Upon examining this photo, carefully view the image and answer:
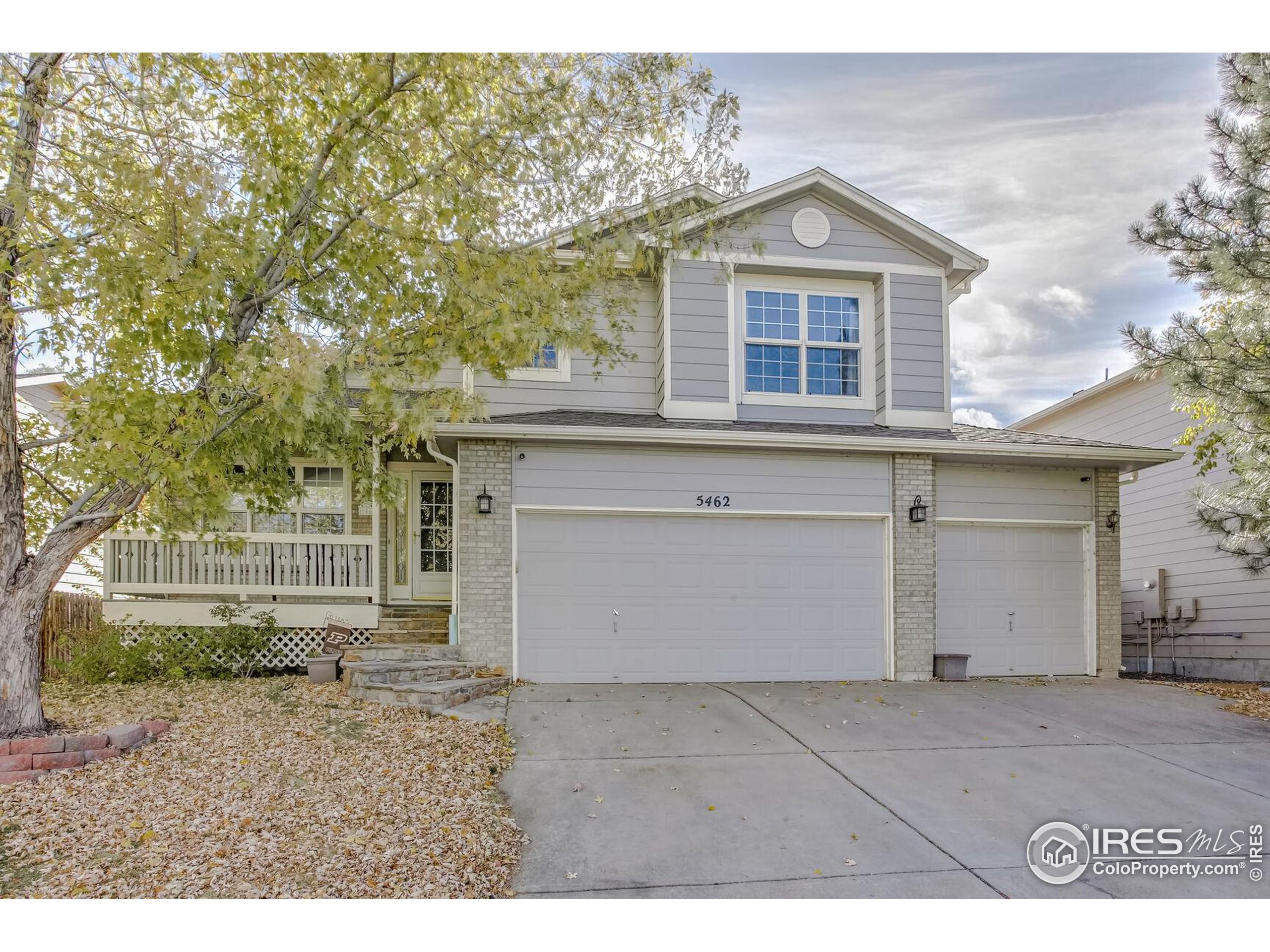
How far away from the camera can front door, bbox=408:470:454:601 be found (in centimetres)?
1056

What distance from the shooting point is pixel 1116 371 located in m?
13.4

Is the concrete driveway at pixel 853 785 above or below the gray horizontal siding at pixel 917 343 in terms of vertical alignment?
below

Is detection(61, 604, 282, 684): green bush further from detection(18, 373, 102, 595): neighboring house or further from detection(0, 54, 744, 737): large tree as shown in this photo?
detection(0, 54, 744, 737): large tree

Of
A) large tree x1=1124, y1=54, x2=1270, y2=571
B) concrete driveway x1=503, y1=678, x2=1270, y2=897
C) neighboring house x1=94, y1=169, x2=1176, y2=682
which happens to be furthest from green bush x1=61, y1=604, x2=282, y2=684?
large tree x1=1124, y1=54, x2=1270, y2=571

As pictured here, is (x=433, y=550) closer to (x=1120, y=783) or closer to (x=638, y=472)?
(x=638, y=472)

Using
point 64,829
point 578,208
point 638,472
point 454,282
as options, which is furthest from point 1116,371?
point 64,829

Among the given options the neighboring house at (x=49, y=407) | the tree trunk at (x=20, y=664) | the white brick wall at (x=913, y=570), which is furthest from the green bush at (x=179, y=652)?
the white brick wall at (x=913, y=570)

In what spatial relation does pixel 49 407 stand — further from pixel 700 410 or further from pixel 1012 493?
pixel 1012 493

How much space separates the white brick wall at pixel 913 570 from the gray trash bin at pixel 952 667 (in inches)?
4.0

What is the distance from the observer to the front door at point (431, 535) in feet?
34.7

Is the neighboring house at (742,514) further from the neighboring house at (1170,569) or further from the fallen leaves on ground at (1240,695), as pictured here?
the neighboring house at (1170,569)

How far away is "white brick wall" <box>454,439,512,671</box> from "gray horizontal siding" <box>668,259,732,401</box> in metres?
2.46

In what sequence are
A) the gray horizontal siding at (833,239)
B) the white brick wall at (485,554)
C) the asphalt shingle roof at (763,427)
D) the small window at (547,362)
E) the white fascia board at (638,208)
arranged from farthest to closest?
the gray horizontal siding at (833,239)
the small window at (547,362)
the asphalt shingle roof at (763,427)
the white brick wall at (485,554)
the white fascia board at (638,208)

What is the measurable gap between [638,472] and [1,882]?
21.6 feet
